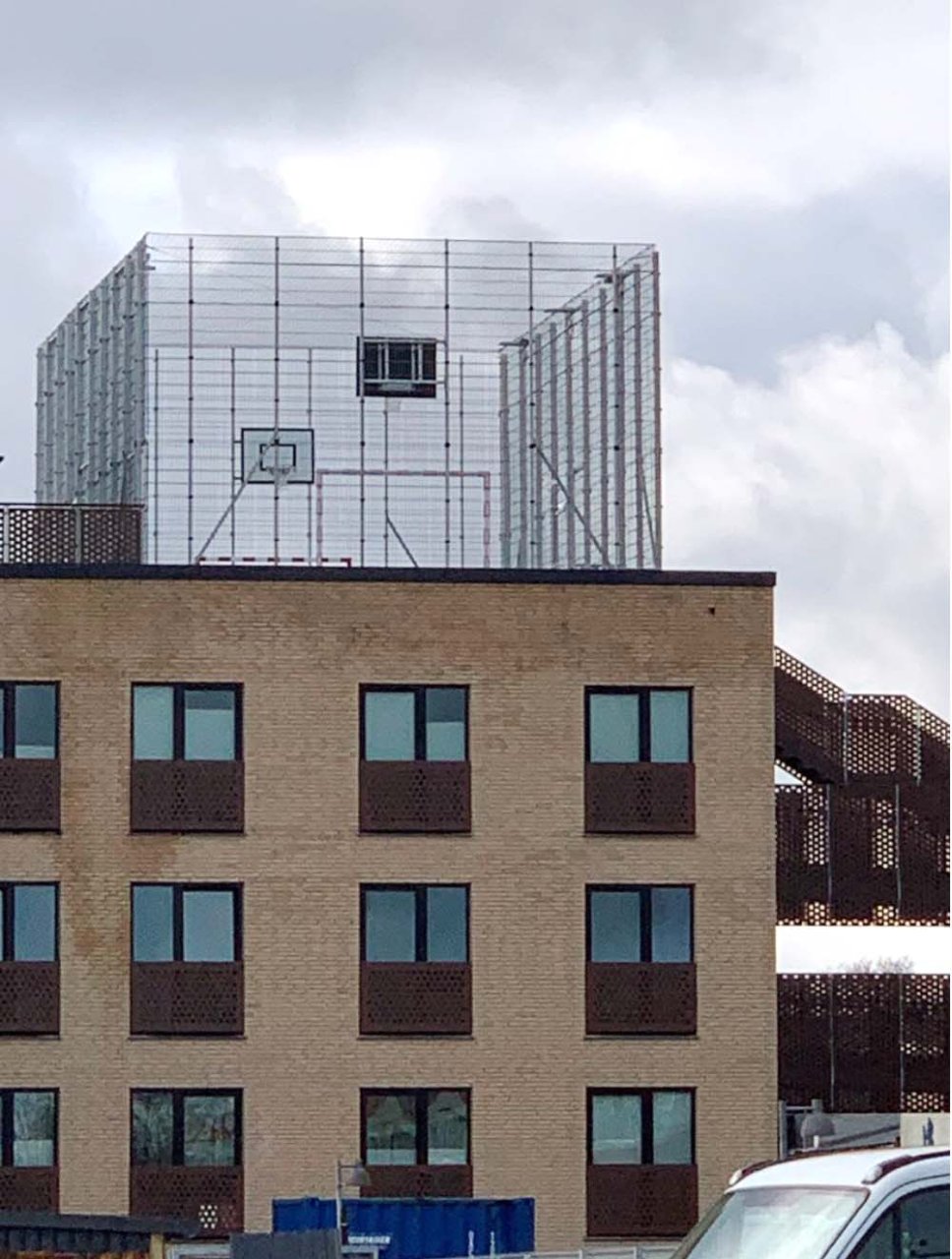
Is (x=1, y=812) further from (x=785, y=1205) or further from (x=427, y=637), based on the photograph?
(x=785, y=1205)

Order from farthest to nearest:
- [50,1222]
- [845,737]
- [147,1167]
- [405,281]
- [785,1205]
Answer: [405,281], [845,737], [147,1167], [50,1222], [785,1205]

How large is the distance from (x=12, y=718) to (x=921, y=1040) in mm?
16434

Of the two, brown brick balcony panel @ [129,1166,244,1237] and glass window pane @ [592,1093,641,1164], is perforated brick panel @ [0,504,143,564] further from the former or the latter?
glass window pane @ [592,1093,641,1164]

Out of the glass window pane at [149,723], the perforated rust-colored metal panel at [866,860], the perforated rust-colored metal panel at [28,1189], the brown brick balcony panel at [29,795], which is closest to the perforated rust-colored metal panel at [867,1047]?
the perforated rust-colored metal panel at [866,860]

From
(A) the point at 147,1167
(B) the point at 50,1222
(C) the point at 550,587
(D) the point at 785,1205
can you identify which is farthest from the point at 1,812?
(D) the point at 785,1205

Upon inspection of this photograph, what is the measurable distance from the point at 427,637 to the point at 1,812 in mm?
7245

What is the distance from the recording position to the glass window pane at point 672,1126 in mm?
51312

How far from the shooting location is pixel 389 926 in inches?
2018

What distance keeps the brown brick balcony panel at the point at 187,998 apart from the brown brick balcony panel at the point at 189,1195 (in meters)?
2.16

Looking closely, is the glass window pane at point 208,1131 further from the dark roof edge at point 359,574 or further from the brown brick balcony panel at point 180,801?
the dark roof edge at point 359,574

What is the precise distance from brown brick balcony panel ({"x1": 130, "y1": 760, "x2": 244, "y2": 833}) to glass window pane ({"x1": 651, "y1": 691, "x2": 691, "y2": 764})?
677cm

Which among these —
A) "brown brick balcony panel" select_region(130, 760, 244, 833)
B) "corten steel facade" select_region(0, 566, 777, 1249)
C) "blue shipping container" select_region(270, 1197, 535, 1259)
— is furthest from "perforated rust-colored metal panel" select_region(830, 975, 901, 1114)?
"brown brick balcony panel" select_region(130, 760, 244, 833)

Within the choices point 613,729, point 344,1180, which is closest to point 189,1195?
point 344,1180

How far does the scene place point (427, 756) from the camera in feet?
170
